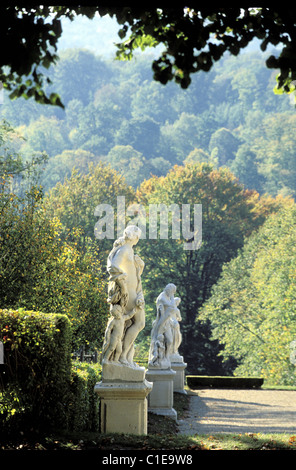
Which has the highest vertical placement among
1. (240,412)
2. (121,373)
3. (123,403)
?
(121,373)

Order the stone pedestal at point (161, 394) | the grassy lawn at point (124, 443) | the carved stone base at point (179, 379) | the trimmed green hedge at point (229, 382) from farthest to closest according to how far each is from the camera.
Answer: the trimmed green hedge at point (229, 382) < the carved stone base at point (179, 379) < the stone pedestal at point (161, 394) < the grassy lawn at point (124, 443)

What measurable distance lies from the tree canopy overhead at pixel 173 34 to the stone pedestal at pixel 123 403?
5468 millimetres

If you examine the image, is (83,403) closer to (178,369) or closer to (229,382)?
(178,369)

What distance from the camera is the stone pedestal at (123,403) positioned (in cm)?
1018

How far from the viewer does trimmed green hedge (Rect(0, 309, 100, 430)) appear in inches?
347

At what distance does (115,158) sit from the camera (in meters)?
71.8

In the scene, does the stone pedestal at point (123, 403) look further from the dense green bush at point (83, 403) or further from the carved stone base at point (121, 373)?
the dense green bush at point (83, 403)

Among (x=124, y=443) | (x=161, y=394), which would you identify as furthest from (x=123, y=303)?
(x=161, y=394)

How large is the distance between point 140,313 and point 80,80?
98.5m

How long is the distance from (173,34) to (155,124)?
7944cm

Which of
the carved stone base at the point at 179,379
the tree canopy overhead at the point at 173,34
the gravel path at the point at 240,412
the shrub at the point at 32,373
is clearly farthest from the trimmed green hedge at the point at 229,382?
the tree canopy overhead at the point at 173,34

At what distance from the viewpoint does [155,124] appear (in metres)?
84.6

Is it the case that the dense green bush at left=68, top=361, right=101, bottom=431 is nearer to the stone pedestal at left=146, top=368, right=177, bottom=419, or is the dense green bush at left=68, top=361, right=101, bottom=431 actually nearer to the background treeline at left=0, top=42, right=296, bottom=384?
the stone pedestal at left=146, top=368, right=177, bottom=419
